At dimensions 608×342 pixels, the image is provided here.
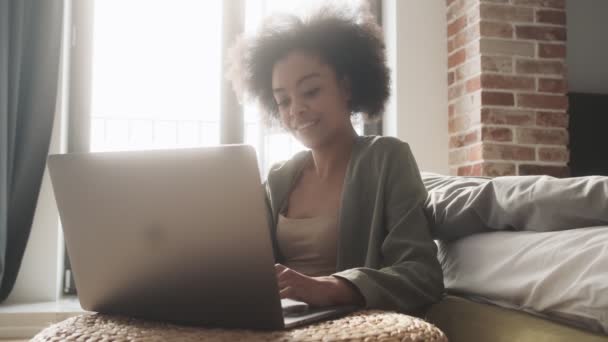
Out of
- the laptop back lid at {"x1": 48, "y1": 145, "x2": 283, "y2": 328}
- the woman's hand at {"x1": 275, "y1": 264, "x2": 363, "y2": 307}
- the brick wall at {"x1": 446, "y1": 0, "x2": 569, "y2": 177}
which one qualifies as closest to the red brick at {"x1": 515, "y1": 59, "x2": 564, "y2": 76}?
Result: the brick wall at {"x1": 446, "y1": 0, "x2": 569, "y2": 177}

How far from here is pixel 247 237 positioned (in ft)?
2.08

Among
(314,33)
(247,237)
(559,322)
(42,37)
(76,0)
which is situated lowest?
(559,322)

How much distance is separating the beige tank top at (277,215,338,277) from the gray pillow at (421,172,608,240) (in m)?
0.19

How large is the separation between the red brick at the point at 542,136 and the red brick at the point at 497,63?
251 mm

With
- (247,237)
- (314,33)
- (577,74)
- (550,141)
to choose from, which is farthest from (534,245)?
(577,74)

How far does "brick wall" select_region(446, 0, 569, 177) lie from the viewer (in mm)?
2369

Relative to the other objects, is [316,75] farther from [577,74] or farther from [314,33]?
[577,74]

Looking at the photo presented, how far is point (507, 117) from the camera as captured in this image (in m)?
2.38

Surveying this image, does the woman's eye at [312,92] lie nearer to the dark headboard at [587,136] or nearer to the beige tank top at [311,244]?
the beige tank top at [311,244]

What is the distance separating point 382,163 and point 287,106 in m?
0.26

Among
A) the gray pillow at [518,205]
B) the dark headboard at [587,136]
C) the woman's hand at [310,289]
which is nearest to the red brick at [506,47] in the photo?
the dark headboard at [587,136]

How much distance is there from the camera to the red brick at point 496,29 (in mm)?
2385

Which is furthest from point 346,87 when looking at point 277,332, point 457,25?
point 457,25

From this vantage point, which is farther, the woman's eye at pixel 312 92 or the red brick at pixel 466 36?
the red brick at pixel 466 36
